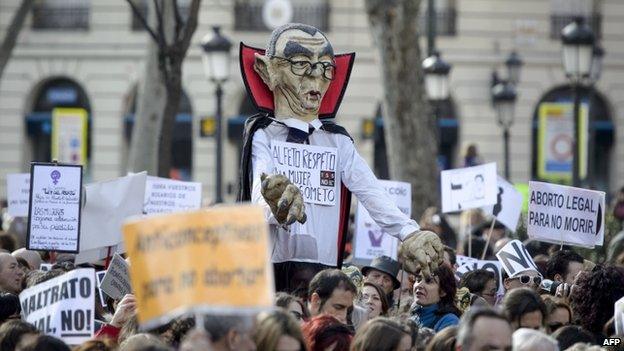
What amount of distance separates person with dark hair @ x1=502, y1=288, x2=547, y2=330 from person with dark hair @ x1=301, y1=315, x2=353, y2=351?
0.98 metres

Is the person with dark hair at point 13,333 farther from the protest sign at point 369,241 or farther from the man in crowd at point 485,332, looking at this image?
the protest sign at point 369,241

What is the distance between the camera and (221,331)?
272 inches

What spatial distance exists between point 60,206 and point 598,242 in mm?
3727

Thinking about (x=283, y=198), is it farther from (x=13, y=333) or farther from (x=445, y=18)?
(x=445, y=18)

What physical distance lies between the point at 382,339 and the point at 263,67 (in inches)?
124

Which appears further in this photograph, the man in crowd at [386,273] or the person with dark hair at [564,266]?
the man in crowd at [386,273]

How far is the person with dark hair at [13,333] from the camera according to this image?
8.44 m

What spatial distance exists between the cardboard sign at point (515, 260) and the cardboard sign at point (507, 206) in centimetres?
406

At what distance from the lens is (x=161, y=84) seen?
74.1ft

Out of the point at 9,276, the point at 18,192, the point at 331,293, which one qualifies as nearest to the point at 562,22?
the point at 18,192

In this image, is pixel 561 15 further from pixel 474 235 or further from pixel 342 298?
pixel 342 298

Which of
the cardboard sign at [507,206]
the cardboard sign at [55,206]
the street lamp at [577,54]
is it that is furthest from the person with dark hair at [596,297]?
the street lamp at [577,54]

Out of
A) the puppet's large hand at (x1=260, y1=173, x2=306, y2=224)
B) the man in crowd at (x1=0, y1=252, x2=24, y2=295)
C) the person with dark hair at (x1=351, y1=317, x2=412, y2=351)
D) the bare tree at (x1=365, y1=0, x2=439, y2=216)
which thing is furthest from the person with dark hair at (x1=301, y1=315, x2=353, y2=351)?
the bare tree at (x1=365, y1=0, x2=439, y2=216)

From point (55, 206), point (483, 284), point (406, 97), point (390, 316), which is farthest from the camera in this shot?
point (406, 97)
